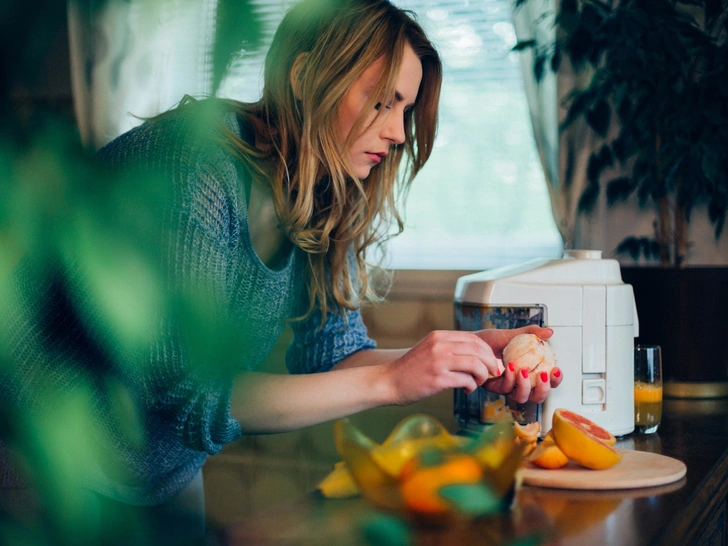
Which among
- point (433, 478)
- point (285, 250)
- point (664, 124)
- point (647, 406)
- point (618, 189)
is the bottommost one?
point (647, 406)

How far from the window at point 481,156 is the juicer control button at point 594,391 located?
77 cm

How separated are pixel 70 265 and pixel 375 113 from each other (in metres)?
0.39

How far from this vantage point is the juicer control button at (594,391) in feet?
2.79

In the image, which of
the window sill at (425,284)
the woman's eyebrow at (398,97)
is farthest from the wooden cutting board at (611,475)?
the window sill at (425,284)

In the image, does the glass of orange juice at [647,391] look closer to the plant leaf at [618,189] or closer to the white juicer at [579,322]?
the white juicer at [579,322]

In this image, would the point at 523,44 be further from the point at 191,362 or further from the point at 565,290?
the point at 191,362

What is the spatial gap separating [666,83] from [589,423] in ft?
2.57

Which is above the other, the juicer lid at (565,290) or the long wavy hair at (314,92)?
the long wavy hair at (314,92)

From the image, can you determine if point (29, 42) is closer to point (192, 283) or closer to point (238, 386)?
point (192, 283)

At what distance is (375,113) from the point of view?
797 mm

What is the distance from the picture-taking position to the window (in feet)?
5.24

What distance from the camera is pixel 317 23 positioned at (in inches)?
30.9

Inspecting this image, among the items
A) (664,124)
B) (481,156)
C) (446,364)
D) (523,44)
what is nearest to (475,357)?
(446,364)

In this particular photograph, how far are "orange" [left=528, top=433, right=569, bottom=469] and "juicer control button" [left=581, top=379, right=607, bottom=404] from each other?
0.72 feet
